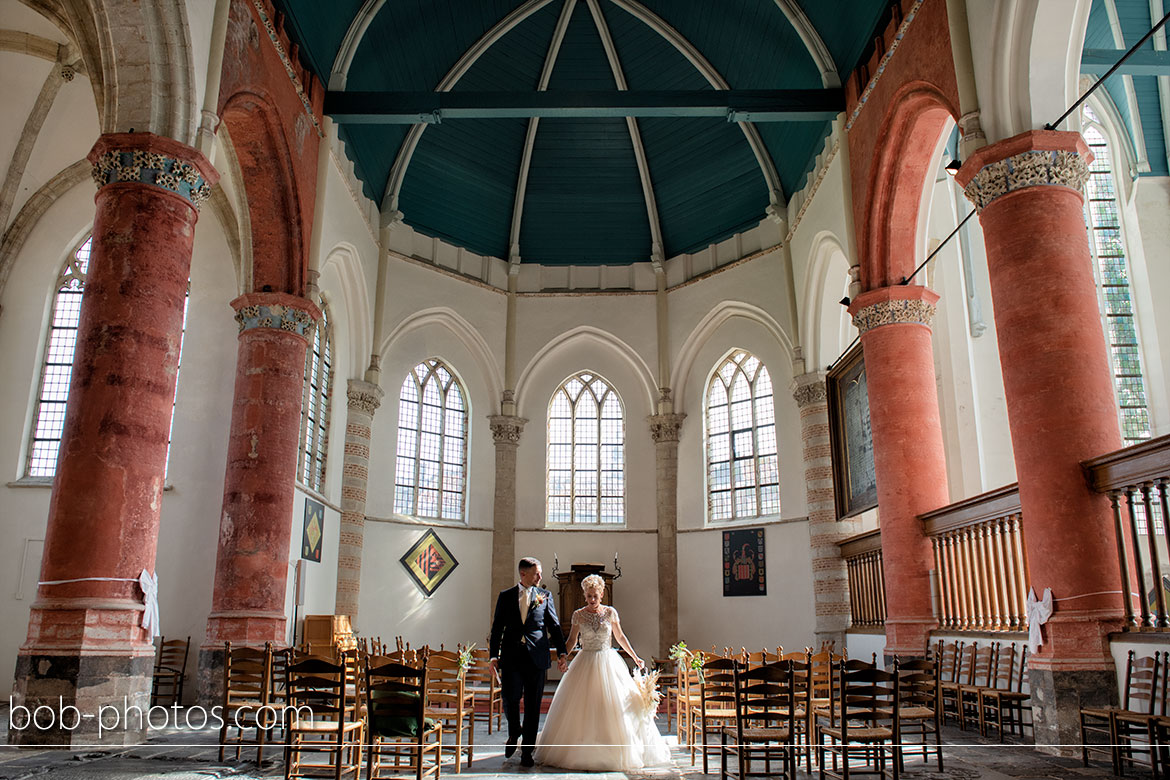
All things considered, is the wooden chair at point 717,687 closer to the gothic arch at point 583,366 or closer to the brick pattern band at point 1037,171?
the brick pattern band at point 1037,171

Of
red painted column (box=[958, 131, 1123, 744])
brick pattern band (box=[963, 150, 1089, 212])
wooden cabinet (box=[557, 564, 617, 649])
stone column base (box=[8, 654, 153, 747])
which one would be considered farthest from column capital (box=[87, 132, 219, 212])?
wooden cabinet (box=[557, 564, 617, 649])

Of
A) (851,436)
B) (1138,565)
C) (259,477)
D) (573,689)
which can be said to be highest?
(851,436)

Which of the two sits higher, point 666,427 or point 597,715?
point 666,427

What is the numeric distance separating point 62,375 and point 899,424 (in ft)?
41.8

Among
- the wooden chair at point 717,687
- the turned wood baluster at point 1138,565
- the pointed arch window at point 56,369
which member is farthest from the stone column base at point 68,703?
the turned wood baluster at point 1138,565

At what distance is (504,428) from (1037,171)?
44.6ft

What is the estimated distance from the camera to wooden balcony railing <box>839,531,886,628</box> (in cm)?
1455

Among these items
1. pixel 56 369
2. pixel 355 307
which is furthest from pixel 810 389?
pixel 56 369

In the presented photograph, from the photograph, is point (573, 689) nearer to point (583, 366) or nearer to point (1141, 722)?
point (1141, 722)

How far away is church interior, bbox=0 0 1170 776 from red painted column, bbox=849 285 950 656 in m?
0.06

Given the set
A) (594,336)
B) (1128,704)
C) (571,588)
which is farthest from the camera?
(594,336)

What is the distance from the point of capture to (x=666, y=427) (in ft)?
68.3

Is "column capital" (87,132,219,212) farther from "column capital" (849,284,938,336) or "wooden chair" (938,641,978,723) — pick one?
"wooden chair" (938,641,978,723)

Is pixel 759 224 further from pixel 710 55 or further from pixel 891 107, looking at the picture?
pixel 891 107
